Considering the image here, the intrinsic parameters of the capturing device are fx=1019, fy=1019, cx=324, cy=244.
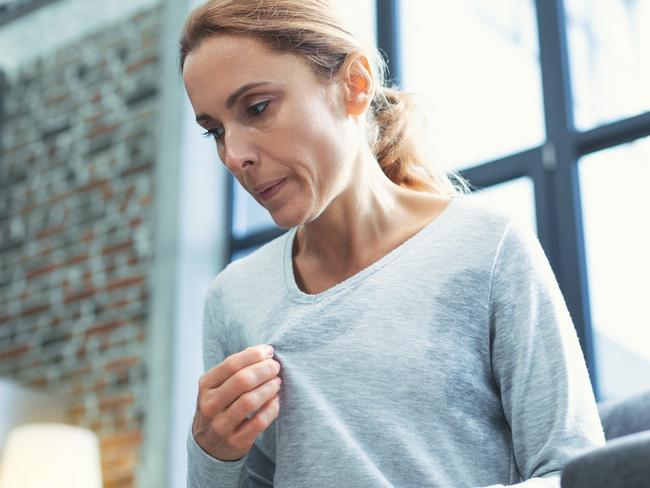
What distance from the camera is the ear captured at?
1386 mm

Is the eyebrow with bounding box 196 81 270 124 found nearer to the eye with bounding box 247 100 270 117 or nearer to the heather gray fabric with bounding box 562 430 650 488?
the eye with bounding box 247 100 270 117

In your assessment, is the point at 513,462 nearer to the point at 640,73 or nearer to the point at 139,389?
the point at 640,73

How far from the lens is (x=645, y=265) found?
301 cm

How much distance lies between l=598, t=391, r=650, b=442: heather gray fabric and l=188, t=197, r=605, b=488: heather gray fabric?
0.42 m

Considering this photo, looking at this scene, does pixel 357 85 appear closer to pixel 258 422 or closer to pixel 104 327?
pixel 258 422

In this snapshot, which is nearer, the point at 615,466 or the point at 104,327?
the point at 615,466

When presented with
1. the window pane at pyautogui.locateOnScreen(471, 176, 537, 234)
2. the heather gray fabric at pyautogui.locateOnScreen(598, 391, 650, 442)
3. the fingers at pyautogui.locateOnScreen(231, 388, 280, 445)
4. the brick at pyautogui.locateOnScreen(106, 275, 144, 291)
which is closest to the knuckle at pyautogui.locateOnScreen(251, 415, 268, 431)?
the fingers at pyautogui.locateOnScreen(231, 388, 280, 445)

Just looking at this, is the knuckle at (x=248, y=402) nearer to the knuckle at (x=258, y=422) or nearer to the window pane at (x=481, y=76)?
the knuckle at (x=258, y=422)

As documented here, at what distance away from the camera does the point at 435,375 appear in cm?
123

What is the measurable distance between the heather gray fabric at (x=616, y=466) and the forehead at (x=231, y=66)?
25.7 inches

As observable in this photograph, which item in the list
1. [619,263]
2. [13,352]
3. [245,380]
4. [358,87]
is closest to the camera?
[245,380]

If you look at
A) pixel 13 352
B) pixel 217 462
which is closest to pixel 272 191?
pixel 217 462

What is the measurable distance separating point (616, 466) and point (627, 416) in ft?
2.77

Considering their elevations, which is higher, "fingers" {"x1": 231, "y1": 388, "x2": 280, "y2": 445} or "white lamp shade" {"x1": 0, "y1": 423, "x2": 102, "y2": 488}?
"fingers" {"x1": 231, "y1": 388, "x2": 280, "y2": 445}
